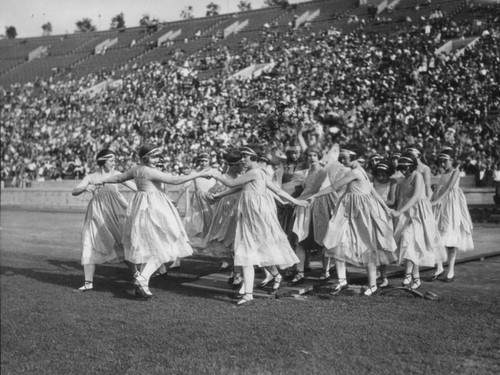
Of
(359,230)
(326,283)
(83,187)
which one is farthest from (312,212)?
(83,187)

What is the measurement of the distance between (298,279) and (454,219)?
2240 millimetres

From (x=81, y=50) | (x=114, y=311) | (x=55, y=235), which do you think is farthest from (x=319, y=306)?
(x=81, y=50)

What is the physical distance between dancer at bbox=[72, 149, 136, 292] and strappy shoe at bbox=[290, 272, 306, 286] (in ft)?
7.45

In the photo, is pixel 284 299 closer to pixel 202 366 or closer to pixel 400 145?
pixel 202 366

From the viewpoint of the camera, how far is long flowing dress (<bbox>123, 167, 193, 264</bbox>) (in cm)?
630

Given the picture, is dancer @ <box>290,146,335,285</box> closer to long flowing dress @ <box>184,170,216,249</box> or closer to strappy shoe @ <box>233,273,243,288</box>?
strappy shoe @ <box>233,273,243,288</box>

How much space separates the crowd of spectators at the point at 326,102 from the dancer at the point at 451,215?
1.46ft

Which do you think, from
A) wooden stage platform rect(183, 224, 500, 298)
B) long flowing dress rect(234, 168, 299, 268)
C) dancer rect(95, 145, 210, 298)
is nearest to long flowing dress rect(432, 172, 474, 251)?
wooden stage platform rect(183, 224, 500, 298)

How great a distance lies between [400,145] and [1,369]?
6967 mm

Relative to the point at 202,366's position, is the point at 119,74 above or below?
above

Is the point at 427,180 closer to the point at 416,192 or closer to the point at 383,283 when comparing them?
the point at 416,192

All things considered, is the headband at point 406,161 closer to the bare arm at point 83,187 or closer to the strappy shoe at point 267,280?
the strappy shoe at point 267,280

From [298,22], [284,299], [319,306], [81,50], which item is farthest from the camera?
[81,50]

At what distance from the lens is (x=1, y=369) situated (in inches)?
181
